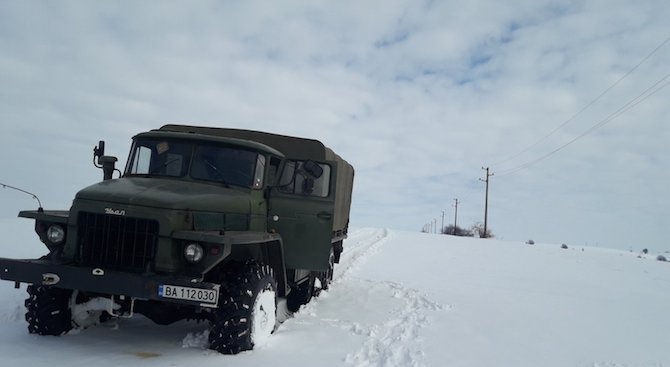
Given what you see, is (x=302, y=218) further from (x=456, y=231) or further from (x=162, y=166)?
(x=456, y=231)

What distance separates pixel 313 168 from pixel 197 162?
152 cm

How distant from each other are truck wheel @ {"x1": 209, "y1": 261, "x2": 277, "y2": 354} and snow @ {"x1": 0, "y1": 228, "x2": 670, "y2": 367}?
131 mm

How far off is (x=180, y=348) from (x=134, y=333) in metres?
0.88

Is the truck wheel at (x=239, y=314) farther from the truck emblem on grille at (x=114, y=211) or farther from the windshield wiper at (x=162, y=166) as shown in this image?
the windshield wiper at (x=162, y=166)

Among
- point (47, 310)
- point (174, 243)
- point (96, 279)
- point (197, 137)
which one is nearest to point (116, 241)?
point (96, 279)

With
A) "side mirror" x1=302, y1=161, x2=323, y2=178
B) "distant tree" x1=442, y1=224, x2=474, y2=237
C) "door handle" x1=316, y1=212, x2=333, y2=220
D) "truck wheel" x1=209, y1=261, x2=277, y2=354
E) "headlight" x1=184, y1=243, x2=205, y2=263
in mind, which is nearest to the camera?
"headlight" x1=184, y1=243, x2=205, y2=263

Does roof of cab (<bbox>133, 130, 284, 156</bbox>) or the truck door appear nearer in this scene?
roof of cab (<bbox>133, 130, 284, 156</bbox>)

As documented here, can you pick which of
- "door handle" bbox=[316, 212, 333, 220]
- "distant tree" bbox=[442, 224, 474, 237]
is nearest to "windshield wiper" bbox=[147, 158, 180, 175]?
"door handle" bbox=[316, 212, 333, 220]

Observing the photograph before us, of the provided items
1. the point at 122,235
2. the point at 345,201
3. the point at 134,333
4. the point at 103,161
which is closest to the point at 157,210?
the point at 122,235

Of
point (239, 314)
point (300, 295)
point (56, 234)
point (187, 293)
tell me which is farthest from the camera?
point (300, 295)

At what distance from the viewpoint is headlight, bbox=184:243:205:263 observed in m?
4.80

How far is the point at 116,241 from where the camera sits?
4887 millimetres

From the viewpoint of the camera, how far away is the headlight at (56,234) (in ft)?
16.9

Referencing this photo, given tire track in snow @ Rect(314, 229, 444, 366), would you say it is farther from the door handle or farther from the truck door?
the door handle
